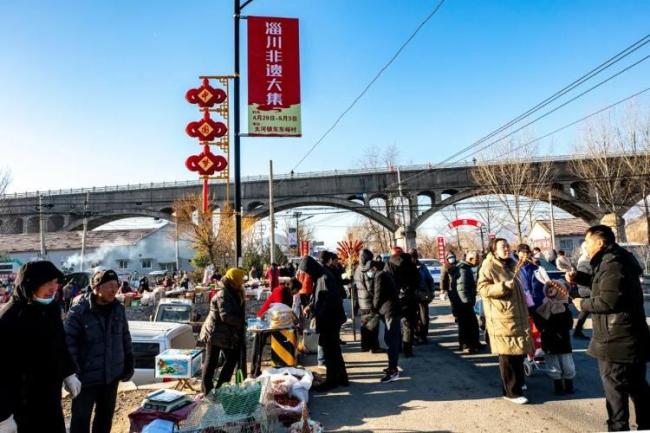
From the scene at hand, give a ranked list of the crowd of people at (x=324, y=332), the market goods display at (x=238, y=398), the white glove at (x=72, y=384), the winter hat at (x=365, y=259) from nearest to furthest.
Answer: the crowd of people at (x=324, y=332), the white glove at (x=72, y=384), the market goods display at (x=238, y=398), the winter hat at (x=365, y=259)

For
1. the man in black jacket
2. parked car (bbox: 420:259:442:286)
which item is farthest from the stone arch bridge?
the man in black jacket

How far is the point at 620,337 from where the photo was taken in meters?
3.25

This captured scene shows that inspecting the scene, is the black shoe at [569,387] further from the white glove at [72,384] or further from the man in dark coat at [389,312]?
the white glove at [72,384]

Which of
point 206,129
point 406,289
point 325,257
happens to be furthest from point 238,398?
point 206,129

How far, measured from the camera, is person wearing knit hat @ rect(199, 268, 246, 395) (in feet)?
16.2

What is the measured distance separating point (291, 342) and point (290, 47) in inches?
183

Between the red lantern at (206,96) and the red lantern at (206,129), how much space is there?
0.19 meters

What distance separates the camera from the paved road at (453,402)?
404 centimetres

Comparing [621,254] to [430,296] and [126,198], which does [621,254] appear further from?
[126,198]

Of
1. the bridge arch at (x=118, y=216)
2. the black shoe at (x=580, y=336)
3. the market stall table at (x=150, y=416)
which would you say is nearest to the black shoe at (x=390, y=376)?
the market stall table at (x=150, y=416)

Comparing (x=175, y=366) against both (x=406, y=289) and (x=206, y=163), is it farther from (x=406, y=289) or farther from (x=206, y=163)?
(x=406, y=289)

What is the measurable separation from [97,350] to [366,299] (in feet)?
14.1

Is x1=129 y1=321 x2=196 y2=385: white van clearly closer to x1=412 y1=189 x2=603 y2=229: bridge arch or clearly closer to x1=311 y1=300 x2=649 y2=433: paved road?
x1=311 y1=300 x2=649 y2=433: paved road

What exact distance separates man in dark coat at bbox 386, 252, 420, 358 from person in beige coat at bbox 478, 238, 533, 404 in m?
2.42
